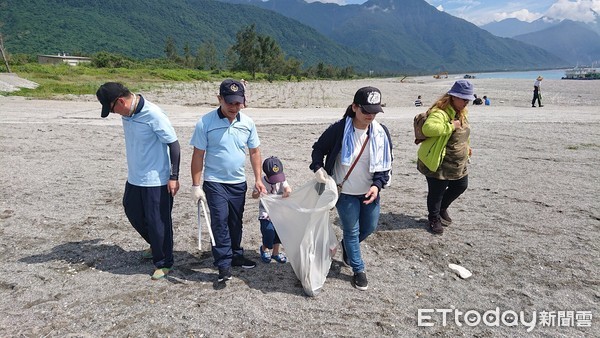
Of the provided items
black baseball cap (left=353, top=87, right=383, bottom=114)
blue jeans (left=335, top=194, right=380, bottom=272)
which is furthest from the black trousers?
black baseball cap (left=353, top=87, right=383, bottom=114)

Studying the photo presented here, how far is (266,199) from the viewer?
361cm

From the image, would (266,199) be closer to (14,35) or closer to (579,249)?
(579,249)

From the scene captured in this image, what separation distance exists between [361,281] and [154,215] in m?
2.08

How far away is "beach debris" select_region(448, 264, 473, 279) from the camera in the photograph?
154 inches

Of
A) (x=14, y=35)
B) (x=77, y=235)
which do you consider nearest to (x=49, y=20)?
(x=14, y=35)

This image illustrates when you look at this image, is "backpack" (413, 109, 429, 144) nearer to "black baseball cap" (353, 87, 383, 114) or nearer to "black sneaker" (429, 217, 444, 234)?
"black sneaker" (429, 217, 444, 234)

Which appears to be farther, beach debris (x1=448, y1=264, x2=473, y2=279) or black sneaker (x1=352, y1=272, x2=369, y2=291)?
beach debris (x1=448, y1=264, x2=473, y2=279)

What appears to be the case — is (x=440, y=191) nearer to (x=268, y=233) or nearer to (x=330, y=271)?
(x=330, y=271)

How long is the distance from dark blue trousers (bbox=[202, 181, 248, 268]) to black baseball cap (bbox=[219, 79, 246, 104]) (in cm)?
79

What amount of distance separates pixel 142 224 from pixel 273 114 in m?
13.2

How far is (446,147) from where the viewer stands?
4.46 m


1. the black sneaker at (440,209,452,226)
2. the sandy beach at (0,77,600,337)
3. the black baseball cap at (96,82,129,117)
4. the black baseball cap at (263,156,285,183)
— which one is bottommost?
the sandy beach at (0,77,600,337)

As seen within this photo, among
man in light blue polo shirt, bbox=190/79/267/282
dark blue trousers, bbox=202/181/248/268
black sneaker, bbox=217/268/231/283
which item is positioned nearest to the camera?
man in light blue polo shirt, bbox=190/79/267/282

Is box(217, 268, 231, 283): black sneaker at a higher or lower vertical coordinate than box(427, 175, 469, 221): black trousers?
lower
